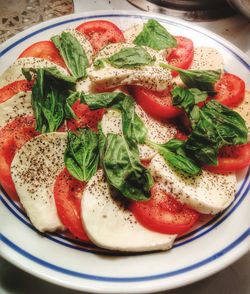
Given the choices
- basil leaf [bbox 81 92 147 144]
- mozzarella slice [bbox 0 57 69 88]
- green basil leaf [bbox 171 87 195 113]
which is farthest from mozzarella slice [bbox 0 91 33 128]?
green basil leaf [bbox 171 87 195 113]

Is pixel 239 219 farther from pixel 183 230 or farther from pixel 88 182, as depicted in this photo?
pixel 88 182

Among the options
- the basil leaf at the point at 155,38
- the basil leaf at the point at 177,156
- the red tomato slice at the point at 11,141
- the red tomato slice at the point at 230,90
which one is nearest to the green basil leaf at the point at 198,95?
the red tomato slice at the point at 230,90

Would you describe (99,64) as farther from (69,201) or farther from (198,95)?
(69,201)

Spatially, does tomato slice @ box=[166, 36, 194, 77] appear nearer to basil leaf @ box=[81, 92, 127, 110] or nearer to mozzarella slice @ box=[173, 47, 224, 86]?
mozzarella slice @ box=[173, 47, 224, 86]

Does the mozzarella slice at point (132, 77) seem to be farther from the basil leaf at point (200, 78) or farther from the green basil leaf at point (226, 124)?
the green basil leaf at point (226, 124)

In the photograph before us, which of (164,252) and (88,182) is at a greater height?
(88,182)

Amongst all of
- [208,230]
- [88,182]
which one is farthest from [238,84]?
[88,182]

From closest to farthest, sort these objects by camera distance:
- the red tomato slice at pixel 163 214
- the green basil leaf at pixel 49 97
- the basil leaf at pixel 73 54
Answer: the red tomato slice at pixel 163 214 < the green basil leaf at pixel 49 97 < the basil leaf at pixel 73 54
